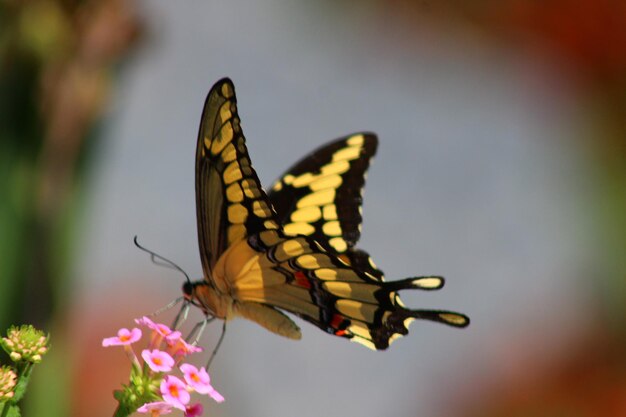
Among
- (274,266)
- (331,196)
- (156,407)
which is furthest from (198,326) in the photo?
(156,407)

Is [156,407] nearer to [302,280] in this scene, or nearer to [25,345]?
[25,345]

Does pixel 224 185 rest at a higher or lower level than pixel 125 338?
higher

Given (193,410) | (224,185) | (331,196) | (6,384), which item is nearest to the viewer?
(6,384)

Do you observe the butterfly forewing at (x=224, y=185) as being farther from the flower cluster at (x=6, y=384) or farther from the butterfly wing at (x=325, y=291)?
the flower cluster at (x=6, y=384)

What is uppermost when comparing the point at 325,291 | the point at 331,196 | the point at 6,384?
the point at 331,196

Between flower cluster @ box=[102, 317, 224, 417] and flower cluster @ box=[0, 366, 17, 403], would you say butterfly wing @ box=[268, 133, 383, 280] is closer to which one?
flower cluster @ box=[102, 317, 224, 417]

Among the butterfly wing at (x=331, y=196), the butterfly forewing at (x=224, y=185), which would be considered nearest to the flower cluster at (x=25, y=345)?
the butterfly forewing at (x=224, y=185)

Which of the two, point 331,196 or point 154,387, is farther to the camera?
point 331,196

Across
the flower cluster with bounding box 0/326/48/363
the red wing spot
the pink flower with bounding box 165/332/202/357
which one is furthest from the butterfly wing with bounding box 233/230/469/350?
the flower cluster with bounding box 0/326/48/363
